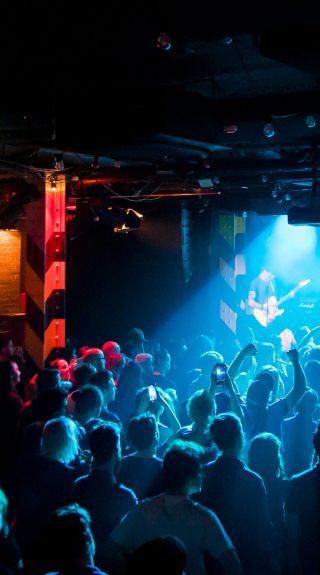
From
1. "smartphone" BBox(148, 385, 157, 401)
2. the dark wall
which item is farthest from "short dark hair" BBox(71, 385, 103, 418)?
the dark wall

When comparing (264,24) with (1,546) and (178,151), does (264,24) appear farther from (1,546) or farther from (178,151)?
(1,546)

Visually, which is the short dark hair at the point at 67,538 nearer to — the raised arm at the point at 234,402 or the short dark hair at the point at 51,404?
the short dark hair at the point at 51,404

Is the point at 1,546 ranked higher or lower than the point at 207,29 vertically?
lower

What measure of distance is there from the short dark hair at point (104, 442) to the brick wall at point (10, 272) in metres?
8.72

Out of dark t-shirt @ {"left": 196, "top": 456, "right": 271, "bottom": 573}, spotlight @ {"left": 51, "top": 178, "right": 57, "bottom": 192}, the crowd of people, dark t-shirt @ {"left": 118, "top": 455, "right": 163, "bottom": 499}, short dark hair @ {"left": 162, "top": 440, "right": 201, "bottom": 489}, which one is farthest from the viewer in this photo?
spotlight @ {"left": 51, "top": 178, "right": 57, "bottom": 192}

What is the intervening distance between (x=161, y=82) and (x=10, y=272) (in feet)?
20.1

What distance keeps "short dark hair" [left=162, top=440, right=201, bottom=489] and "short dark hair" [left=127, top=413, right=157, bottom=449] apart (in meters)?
0.60

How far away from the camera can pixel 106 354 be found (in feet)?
26.7

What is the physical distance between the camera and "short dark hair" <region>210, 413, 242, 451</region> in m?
3.60

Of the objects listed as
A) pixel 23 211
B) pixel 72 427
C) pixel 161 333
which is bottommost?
pixel 161 333

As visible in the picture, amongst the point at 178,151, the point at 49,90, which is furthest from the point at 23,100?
the point at 178,151

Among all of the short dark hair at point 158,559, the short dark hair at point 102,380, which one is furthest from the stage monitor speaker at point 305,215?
the short dark hair at point 158,559

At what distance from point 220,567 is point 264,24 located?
3.22 metres

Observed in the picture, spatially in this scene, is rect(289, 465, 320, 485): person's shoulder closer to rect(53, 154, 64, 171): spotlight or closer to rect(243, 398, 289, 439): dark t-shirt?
rect(243, 398, 289, 439): dark t-shirt
